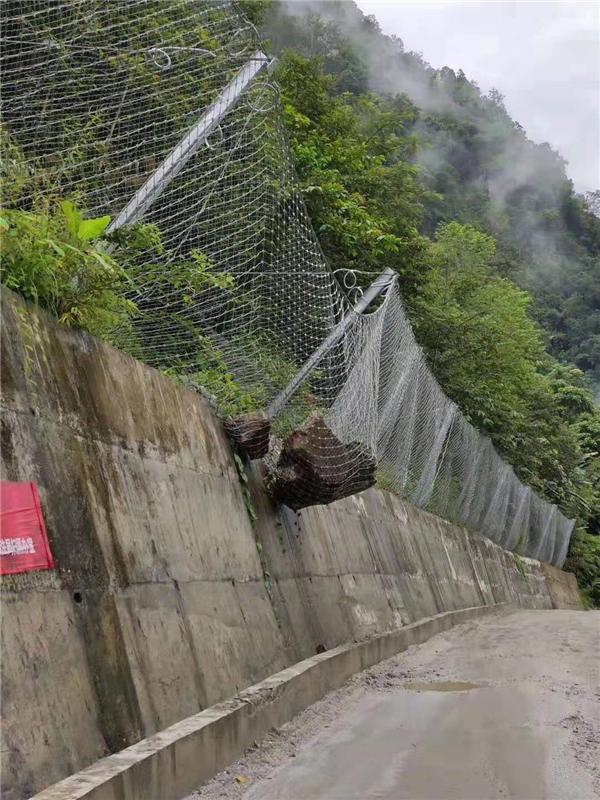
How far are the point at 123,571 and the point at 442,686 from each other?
11.0 feet

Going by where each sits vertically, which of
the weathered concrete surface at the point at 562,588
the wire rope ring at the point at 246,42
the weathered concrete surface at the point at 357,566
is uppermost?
the wire rope ring at the point at 246,42

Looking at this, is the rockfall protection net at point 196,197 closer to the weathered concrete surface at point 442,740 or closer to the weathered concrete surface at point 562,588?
the weathered concrete surface at point 442,740

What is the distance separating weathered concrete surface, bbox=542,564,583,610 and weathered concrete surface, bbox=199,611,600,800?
58.1ft

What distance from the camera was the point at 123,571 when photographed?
153 inches

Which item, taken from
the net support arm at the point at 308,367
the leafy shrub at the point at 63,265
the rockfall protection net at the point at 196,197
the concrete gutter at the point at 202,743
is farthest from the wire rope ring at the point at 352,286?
the leafy shrub at the point at 63,265

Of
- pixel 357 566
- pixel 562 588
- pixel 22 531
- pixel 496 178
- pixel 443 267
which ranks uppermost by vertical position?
pixel 496 178

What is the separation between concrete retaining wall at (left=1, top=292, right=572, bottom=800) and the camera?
313cm

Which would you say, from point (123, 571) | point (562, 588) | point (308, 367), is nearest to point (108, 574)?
point (123, 571)

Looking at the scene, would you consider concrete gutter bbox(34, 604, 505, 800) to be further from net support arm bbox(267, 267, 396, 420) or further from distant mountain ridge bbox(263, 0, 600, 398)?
distant mountain ridge bbox(263, 0, 600, 398)

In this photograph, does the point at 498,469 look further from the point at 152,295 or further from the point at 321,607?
the point at 152,295

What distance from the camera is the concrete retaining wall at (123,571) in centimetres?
313

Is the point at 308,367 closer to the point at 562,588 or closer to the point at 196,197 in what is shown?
the point at 196,197

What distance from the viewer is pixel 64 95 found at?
14.0ft

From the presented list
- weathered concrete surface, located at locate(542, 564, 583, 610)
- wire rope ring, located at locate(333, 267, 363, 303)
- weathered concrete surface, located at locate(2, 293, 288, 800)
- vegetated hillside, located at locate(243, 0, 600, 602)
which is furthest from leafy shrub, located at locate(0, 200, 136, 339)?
weathered concrete surface, located at locate(542, 564, 583, 610)
